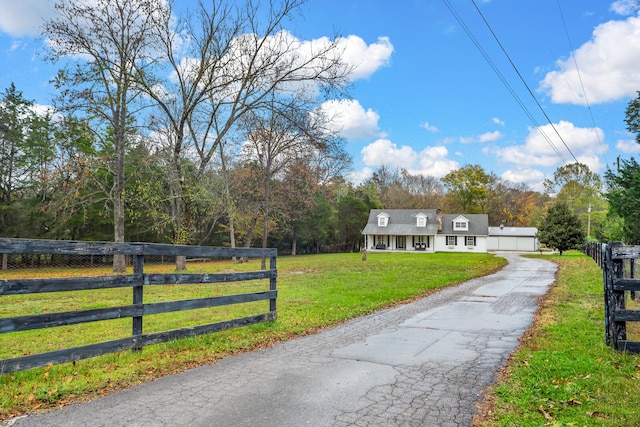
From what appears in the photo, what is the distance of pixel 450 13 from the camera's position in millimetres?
11680

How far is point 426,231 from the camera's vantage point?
52.5 m

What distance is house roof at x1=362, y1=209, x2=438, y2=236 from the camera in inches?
2078

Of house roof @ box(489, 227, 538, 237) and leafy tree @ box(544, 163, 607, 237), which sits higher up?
leafy tree @ box(544, 163, 607, 237)

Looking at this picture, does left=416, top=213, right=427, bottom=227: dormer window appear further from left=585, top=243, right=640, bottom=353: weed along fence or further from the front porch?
left=585, top=243, right=640, bottom=353: weed along fence

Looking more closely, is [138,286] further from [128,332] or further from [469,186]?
[469,186]

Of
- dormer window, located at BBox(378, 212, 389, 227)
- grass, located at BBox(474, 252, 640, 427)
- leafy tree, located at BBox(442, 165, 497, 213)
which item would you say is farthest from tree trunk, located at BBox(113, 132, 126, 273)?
leafy tree, located at BBox(442, 165, 497, 213)

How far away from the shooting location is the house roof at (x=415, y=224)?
52.7 m

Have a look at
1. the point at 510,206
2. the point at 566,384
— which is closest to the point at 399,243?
the point at 510,206

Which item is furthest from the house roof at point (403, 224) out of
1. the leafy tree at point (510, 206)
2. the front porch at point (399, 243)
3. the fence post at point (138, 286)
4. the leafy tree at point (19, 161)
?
the fence post at point (138, 286)

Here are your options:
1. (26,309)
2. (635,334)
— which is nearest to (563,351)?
(635,334)

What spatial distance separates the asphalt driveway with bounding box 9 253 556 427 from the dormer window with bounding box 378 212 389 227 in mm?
47286

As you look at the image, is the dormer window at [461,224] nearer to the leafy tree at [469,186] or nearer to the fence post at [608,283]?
the leafy tree at [469,186]

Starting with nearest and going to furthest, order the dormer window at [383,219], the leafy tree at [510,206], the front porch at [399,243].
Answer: the front porch at [399,243] → the dormer window at [383,219] → the leafy tree at [510,206]

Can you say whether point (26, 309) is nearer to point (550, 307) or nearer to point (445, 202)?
point (550, 307)
